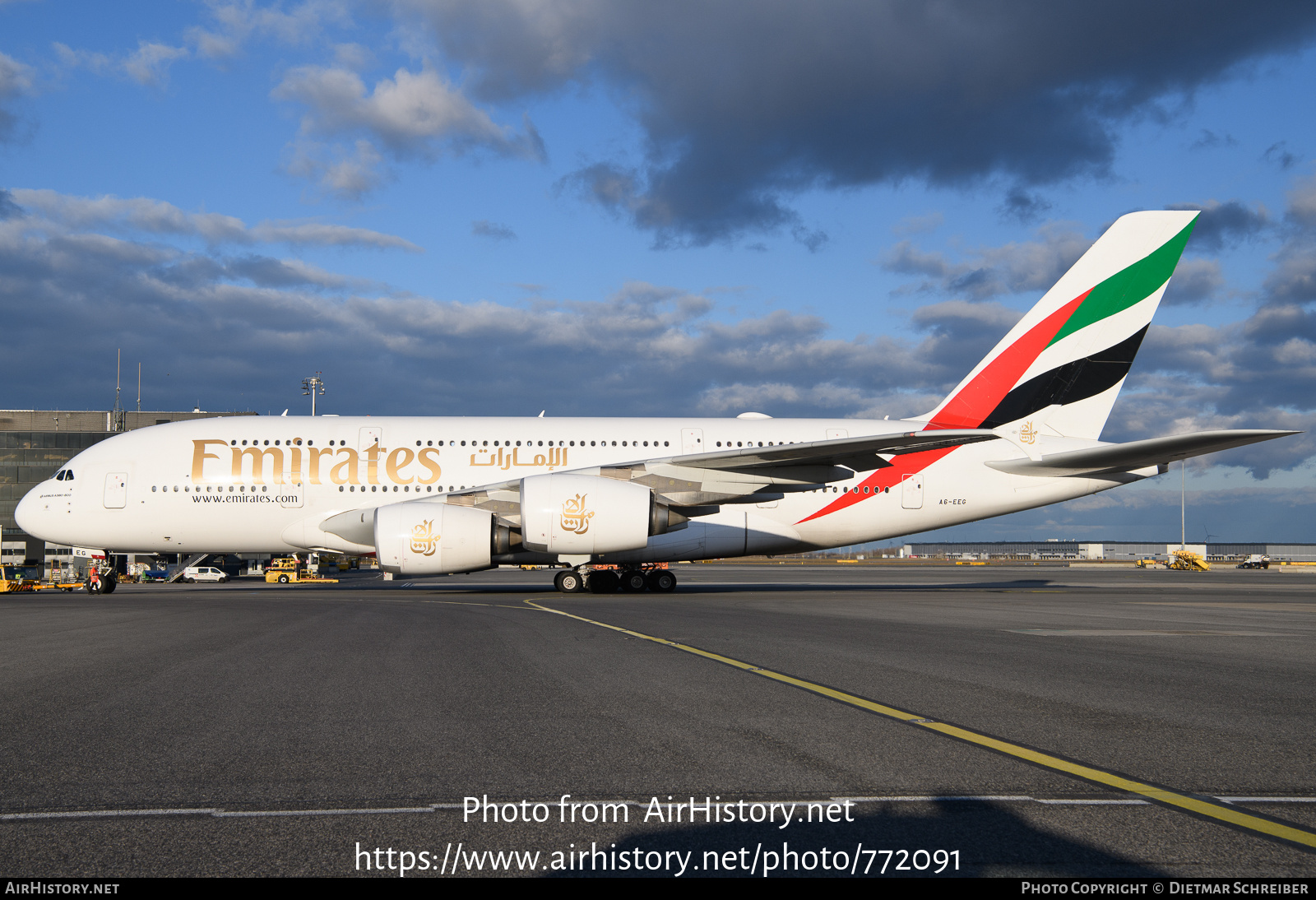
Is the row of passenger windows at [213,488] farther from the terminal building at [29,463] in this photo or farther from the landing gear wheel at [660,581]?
the terminal building at [29,463]

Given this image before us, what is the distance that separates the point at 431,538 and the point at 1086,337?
17.8 meters

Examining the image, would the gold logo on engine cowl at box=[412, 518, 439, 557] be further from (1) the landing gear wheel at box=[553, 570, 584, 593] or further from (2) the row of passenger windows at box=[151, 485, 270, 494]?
(2) the row of passenger windows at box=[151, 485, 270, 494]

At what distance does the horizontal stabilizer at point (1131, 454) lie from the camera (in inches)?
704

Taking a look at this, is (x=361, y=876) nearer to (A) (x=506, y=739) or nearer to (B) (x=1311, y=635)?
(A) (x=506, y=739)

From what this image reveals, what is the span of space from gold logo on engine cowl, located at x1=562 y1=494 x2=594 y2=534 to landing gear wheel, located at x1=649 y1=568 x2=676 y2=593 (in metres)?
4.62

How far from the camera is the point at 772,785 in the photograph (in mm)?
3979

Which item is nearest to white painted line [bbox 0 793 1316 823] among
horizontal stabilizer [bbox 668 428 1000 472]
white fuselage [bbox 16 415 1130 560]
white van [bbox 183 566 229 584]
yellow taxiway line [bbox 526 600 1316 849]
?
yellow taxiway line [bbox 526 600 1316 849]

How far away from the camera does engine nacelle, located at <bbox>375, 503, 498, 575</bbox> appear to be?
1934 centimetres

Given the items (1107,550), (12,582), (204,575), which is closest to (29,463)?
(204,575)

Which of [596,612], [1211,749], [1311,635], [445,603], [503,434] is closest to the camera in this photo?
[1211,749]

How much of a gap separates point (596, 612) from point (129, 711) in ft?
30.6

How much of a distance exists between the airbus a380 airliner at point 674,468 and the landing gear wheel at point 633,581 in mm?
55

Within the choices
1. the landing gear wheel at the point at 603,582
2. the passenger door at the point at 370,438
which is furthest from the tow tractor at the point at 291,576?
the landing gear wheel at the point at 603,582

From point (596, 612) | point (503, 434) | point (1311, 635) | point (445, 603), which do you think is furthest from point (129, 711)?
Result: point (503, 434)
